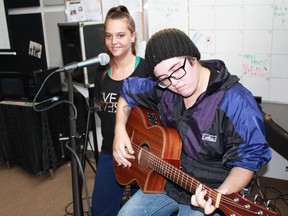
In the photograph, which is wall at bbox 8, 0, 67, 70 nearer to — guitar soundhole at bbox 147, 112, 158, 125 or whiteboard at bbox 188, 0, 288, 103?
whiteboard at bbox 188, 0, 288, 103

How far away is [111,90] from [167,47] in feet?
2.32

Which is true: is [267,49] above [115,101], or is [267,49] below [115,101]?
above

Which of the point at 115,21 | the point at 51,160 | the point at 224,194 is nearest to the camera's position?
the point at 224,194

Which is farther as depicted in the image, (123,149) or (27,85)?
(27,85)

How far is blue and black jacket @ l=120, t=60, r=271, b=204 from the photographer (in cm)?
115

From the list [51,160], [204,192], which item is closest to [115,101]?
[204,192]

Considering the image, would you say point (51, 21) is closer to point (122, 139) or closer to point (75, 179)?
point (122, 139)

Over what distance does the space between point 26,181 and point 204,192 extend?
2.33 meters

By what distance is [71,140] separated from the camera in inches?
47.1

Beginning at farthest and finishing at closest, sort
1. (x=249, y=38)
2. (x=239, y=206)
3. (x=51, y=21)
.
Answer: (x=51, y=21) → (x=249, y=38) → (x=239, y=206)

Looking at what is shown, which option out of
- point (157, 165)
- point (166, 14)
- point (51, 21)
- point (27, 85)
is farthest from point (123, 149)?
point (51, 21)

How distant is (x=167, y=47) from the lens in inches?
46.7

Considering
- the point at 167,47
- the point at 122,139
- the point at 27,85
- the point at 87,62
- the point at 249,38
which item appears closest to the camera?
the point at 167,47

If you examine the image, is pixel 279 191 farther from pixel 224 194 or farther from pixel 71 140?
pixel 71 140
